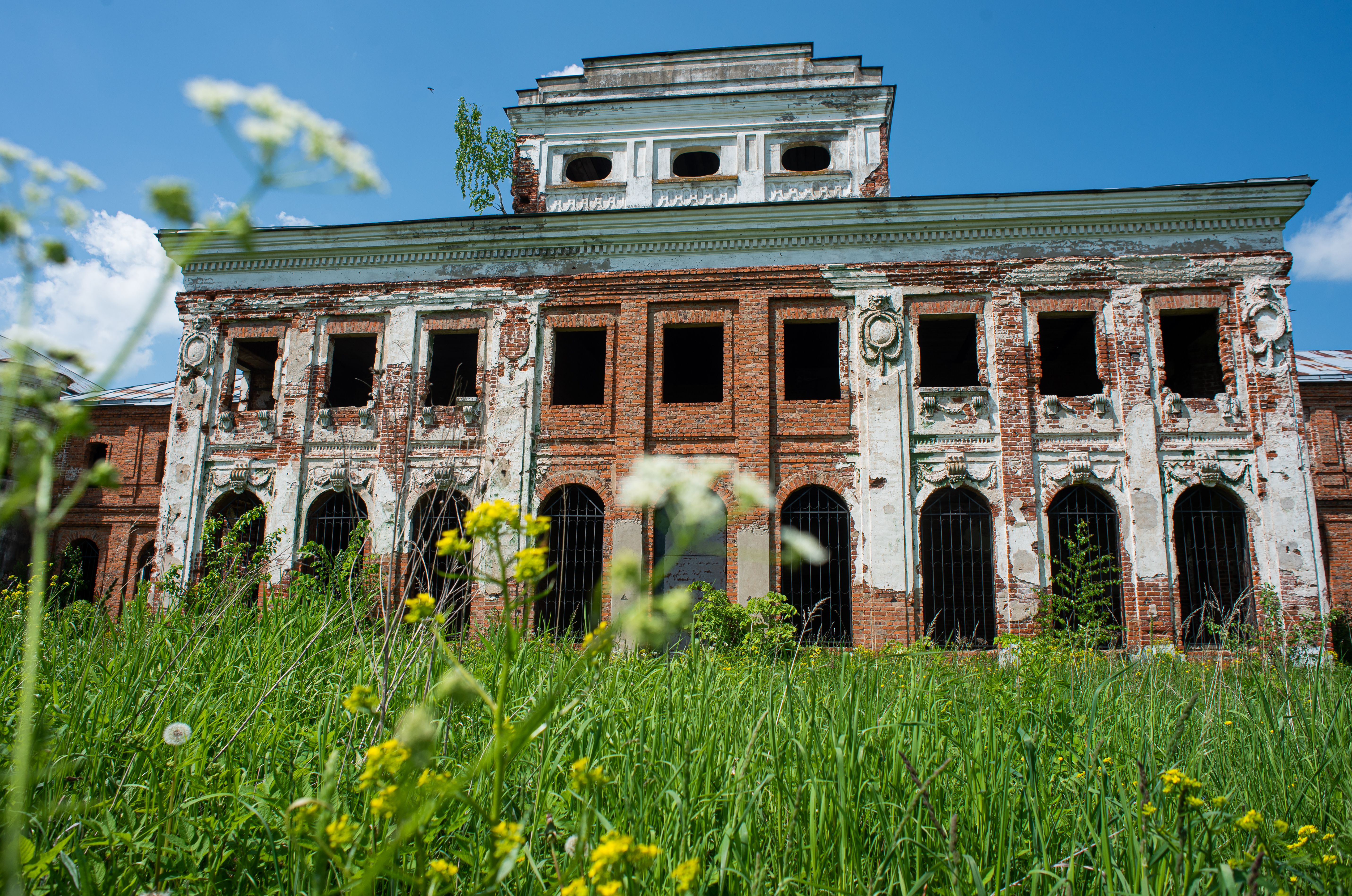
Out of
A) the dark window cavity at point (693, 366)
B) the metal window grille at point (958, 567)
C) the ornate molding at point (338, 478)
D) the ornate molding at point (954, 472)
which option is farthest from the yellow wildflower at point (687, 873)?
the ornate molding at point (338, 478)

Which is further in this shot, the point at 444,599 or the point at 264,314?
the point at 264,314

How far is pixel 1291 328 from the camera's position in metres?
11.2

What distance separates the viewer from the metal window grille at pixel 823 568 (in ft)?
37.7

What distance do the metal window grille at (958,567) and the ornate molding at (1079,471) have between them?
1077 millimetres

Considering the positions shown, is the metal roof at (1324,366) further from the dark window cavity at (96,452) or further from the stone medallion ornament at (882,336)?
the dark window cavity at (96,452)

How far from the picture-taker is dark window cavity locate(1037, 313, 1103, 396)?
12.9 metres

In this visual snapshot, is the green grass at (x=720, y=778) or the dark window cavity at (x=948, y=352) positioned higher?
the dark window cavity at (x=948, y=352)

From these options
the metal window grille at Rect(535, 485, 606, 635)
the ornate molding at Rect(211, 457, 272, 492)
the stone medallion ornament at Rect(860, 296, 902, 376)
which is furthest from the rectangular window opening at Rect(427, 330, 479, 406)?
the stone medallion ornament at Rect(860, 296, 902, 376)

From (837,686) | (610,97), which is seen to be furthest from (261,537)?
(837,686)

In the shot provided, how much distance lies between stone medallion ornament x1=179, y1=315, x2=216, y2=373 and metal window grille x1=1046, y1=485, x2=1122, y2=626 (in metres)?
14.6

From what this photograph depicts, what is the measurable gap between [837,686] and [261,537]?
12.3 m

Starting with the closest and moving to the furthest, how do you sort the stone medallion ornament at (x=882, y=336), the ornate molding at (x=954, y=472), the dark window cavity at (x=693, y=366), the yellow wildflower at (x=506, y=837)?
the yellow wildflower at (x=506, y=837), the ornate molding at (x=954, y=472), the stone medallion ornament at (x=882, y=336), the dark window cavity at (x=693, y=366)

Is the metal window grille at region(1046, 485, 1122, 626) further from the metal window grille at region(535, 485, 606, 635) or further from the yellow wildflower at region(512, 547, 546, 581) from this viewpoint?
the yellow wildflower at region(512, 547, 546, 581)

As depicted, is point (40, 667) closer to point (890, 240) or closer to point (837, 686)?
point (837, 686)
